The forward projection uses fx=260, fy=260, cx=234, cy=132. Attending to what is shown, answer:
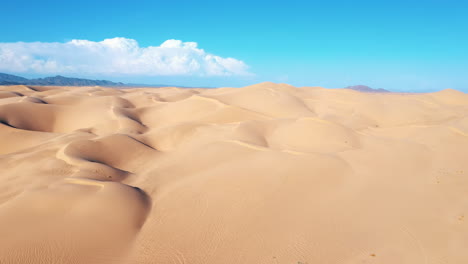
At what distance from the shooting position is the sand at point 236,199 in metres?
5.02

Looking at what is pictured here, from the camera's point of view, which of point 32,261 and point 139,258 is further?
point 139,258

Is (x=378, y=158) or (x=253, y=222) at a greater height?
(x=378, y=158)

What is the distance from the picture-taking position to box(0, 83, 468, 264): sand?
5.02m

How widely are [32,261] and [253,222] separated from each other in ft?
13.9

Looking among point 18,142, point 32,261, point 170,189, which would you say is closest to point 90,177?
point 170,189

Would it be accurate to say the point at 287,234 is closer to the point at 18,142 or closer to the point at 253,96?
the point at 18,142

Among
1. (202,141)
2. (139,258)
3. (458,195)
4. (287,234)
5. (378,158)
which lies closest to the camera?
(139,258)

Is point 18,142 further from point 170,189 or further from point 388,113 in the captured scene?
point 388,113

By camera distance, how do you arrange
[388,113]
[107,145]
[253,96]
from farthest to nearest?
[253,96] → [388,113] → [107,145]

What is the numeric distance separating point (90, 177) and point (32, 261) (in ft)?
10.4

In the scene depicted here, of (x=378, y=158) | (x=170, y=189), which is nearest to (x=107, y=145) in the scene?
(x=170, y=189)

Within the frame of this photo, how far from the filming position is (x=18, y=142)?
13422 mm

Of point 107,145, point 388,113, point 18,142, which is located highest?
point 388,113

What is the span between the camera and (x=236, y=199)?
6.88 m
